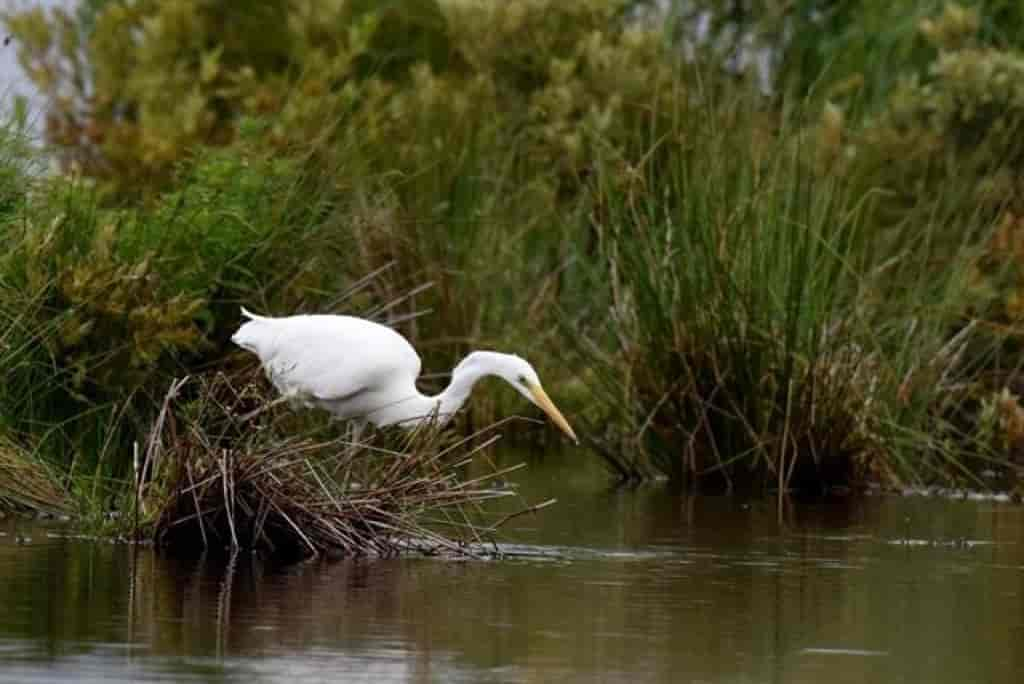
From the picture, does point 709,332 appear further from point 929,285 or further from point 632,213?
point 929,285


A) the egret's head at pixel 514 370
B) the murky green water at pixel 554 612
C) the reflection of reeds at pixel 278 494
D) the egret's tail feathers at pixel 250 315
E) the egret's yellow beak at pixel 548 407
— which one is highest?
the egret's tail feathers at pixel 250 315

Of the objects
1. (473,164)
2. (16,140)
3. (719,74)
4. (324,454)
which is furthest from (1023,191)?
(16,140)

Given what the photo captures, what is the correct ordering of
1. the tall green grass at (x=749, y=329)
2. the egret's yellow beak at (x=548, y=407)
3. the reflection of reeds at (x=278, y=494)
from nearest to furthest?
1. the reflection of reeds at (x=278, y=494)
2. the egret's yellow beak at (x=548, y=407)
3. the tall green grass at (x=749, y=329)

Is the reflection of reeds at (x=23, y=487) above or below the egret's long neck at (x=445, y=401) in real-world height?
below

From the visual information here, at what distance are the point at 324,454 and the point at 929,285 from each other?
4319mm

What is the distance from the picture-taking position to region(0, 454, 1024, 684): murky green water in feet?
24.7

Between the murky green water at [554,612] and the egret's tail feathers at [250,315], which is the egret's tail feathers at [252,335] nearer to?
the egret's tail feathers at [250,315]

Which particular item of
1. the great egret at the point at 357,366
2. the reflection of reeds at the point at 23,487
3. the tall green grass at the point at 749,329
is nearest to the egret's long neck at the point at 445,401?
the great egret at the point at 357,366

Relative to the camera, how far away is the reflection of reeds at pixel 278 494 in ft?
32.4

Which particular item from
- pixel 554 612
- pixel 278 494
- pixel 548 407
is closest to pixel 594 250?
pixel 548 407

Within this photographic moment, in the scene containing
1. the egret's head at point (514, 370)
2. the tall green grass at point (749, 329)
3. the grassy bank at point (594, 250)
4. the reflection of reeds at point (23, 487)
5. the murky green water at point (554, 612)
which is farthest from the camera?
the tall green grass at point (749, 329)

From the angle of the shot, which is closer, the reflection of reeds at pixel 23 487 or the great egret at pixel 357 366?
the reflection of reeds at pixel 23 487

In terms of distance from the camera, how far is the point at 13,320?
1102cm

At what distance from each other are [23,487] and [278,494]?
1.38 m
